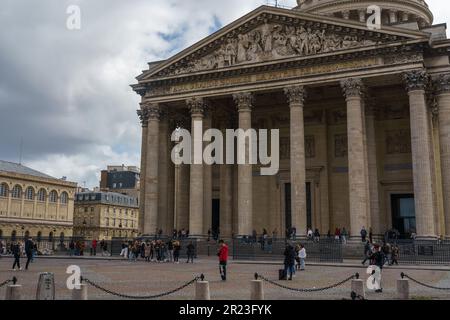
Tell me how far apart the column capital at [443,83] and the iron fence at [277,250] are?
12.8m

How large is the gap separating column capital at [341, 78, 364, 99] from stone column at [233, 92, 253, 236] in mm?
7441

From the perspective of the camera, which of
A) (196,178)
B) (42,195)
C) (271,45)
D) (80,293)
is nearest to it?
(80,293)

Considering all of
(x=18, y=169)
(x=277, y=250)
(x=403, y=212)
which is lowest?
(x=277, y=250)

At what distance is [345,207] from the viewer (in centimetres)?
4216

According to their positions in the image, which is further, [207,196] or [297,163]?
[207,196]

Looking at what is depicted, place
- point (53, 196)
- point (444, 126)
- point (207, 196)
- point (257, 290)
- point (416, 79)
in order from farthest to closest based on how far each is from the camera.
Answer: point (53, 196)
point (207, 196)
point (444, 126)
point (416, 79)
point (257, 290)

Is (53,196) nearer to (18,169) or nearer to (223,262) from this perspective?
(18,169)

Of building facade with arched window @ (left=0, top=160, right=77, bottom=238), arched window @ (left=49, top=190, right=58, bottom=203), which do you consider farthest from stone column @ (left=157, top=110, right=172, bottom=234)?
arched window @ (left=49, top=190, right=58, bottom=203)

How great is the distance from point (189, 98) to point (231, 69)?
4.37 meters

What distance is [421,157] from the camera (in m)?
33.4

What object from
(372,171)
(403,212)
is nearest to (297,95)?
(372,171)

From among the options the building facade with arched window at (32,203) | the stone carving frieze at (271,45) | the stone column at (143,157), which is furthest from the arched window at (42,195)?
the stone carving frieze at (271,45)

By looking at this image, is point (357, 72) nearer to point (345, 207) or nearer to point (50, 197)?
point (345, 207)

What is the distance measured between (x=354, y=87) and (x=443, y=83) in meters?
5.93
